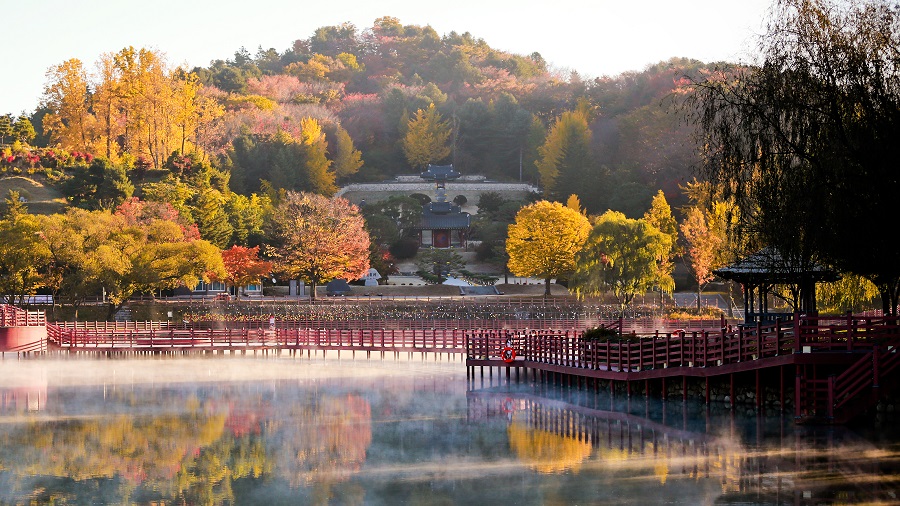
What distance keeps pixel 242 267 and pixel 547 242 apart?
69.7ft

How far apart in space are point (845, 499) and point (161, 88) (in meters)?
90.8

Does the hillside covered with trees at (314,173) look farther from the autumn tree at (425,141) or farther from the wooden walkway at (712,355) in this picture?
the wooden walkway at (712,355)

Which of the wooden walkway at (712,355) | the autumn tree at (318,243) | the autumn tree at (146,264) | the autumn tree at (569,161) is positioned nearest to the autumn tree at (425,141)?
the autumn tree at (569,161)

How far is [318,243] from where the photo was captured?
285ft

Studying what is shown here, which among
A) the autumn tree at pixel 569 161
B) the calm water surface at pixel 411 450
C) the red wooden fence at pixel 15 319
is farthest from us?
the autumn tree at pixel 569 161

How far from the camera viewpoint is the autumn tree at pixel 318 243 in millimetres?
86562

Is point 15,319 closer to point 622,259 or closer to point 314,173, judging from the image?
point 622,259

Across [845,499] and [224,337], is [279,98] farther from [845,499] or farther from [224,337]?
[845,499]

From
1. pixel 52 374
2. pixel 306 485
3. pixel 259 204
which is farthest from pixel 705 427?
pixel 259 204

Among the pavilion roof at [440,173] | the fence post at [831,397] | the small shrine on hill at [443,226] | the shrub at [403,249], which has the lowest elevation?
the fence post at [831,397]

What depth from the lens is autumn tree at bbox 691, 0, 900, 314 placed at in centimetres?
3011

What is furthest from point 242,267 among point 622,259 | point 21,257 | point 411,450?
point 411,450

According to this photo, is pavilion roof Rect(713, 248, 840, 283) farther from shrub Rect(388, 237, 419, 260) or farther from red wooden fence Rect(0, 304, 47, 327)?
shrub Rect(388, 237, 419, 260)

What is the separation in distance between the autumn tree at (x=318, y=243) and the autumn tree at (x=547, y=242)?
11074 mm
